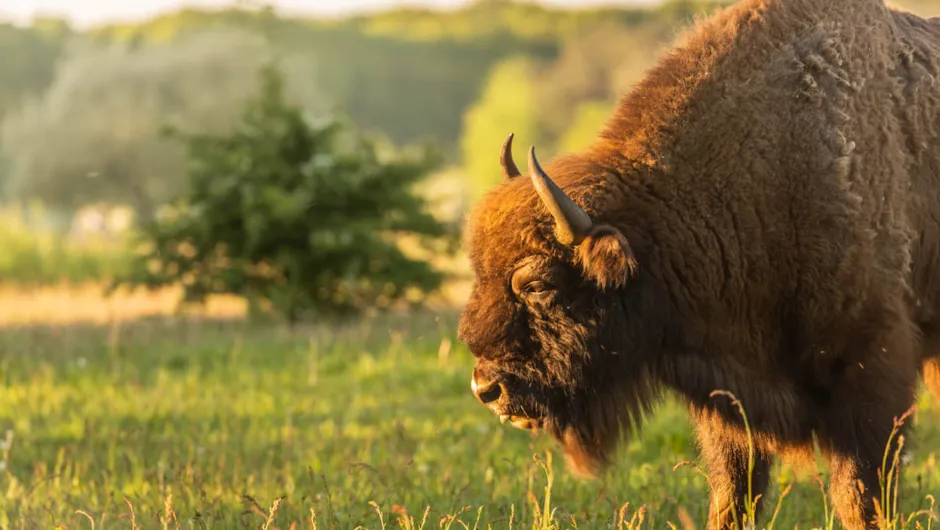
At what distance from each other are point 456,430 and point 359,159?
20.5ft

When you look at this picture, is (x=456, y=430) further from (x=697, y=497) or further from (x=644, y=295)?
(x=644, y=295)

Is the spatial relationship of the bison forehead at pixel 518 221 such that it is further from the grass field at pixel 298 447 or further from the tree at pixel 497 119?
the tree at pixel 497 119

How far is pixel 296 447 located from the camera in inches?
273

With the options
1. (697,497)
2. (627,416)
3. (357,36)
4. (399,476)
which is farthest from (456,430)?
(357,36)

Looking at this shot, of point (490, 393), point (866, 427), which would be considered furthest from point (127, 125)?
point (866, 427)

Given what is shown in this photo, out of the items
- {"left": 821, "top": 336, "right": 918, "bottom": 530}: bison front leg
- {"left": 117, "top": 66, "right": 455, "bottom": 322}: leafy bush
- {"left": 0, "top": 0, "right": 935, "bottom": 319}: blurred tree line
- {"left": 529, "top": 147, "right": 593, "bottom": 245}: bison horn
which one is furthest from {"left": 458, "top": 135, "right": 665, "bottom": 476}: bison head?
{"left": 117, "top": 66, "right": 455, "bottom": 322}: leafy bush

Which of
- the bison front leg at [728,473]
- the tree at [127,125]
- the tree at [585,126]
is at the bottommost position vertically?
the tree at [585,126]

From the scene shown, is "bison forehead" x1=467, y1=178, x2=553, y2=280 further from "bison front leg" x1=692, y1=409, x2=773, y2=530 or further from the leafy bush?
the leafy bush

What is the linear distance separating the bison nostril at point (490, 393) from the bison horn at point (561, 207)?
691 mm

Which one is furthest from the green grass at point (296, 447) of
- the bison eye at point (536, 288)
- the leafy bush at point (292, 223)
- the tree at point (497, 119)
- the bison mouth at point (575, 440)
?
the tree at point (497, 119)

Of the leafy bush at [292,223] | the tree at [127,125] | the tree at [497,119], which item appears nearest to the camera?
the leafy bush at [292,223]

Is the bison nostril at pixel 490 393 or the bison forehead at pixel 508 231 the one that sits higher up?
the bison forehead at pixel 508 231

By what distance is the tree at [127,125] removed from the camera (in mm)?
25859

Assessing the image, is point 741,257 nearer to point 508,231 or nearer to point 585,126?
point 508,231
